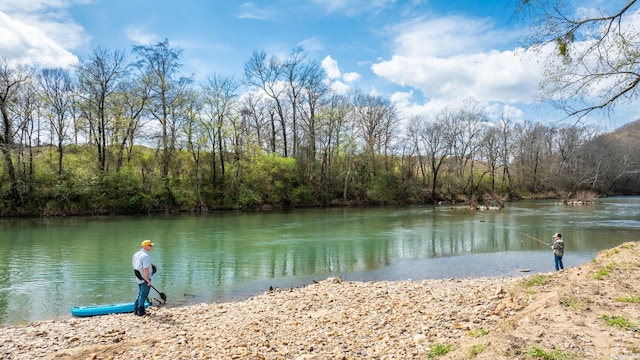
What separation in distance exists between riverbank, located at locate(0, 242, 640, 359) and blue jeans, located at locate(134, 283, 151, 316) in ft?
0.99

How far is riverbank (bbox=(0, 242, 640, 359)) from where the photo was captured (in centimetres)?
500

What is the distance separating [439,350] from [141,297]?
24.5ft

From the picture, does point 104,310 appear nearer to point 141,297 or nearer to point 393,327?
point 141,297

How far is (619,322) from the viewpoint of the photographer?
16.9 ft

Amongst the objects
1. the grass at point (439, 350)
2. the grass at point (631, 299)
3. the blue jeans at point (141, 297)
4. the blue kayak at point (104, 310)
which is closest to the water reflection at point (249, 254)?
the blue kayak at point (104, 310)

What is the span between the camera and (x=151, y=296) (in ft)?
39.7

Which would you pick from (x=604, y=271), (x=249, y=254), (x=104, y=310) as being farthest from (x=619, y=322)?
(x=249, y=254)

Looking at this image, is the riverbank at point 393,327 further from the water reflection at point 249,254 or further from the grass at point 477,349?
the water reflection at point 249,254

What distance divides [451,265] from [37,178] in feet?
125

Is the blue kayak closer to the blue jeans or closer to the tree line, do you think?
the blue jeans

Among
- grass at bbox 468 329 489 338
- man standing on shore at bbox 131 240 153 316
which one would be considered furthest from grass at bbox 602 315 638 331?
man standing on shore at bbox 131 240 153 316

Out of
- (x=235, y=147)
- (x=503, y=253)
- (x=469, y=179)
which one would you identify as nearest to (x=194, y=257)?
(x=503, y=253)

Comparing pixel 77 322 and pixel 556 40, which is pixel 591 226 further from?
pixel 77 322

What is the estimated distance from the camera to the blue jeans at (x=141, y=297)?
9531 millimetres
